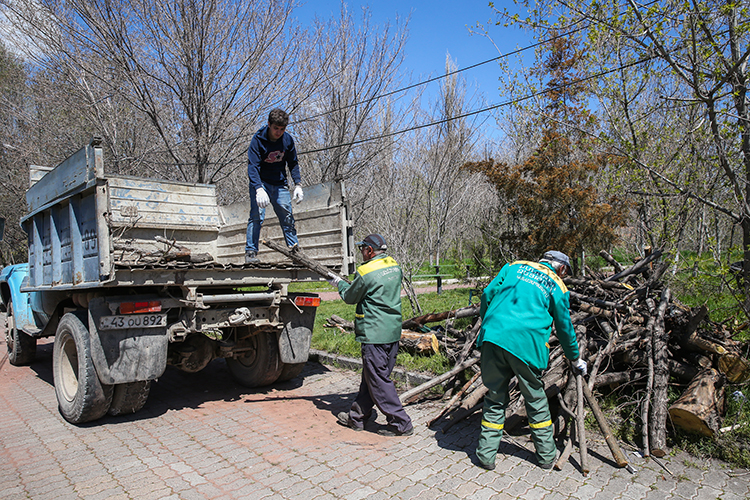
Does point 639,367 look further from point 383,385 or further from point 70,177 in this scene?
point 70,177

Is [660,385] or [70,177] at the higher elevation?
[70,177]

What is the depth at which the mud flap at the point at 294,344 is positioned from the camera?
550cm

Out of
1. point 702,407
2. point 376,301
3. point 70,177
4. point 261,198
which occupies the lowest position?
point 702,407

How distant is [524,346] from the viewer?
12.3 feet

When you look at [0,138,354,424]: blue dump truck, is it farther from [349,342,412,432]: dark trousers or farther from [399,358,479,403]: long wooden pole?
[399,358,479,403]: long wooden pole

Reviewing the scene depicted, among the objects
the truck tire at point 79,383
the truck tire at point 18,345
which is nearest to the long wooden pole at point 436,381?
the truck tire at point 79,383

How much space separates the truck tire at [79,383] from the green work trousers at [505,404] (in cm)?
357

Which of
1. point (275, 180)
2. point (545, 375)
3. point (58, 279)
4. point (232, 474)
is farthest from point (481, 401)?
point (58, 279)

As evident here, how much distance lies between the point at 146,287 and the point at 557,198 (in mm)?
8762

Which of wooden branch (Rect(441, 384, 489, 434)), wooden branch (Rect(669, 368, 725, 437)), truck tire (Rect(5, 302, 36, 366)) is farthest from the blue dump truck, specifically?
wooden branch (Rect(669, 368, 725, 437))

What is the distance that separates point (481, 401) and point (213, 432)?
8.46 feet

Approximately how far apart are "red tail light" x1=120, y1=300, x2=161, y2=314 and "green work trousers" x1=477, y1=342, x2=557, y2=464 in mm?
3029

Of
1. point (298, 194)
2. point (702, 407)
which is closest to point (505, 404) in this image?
point (702, 407)

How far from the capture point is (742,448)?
3803mm
